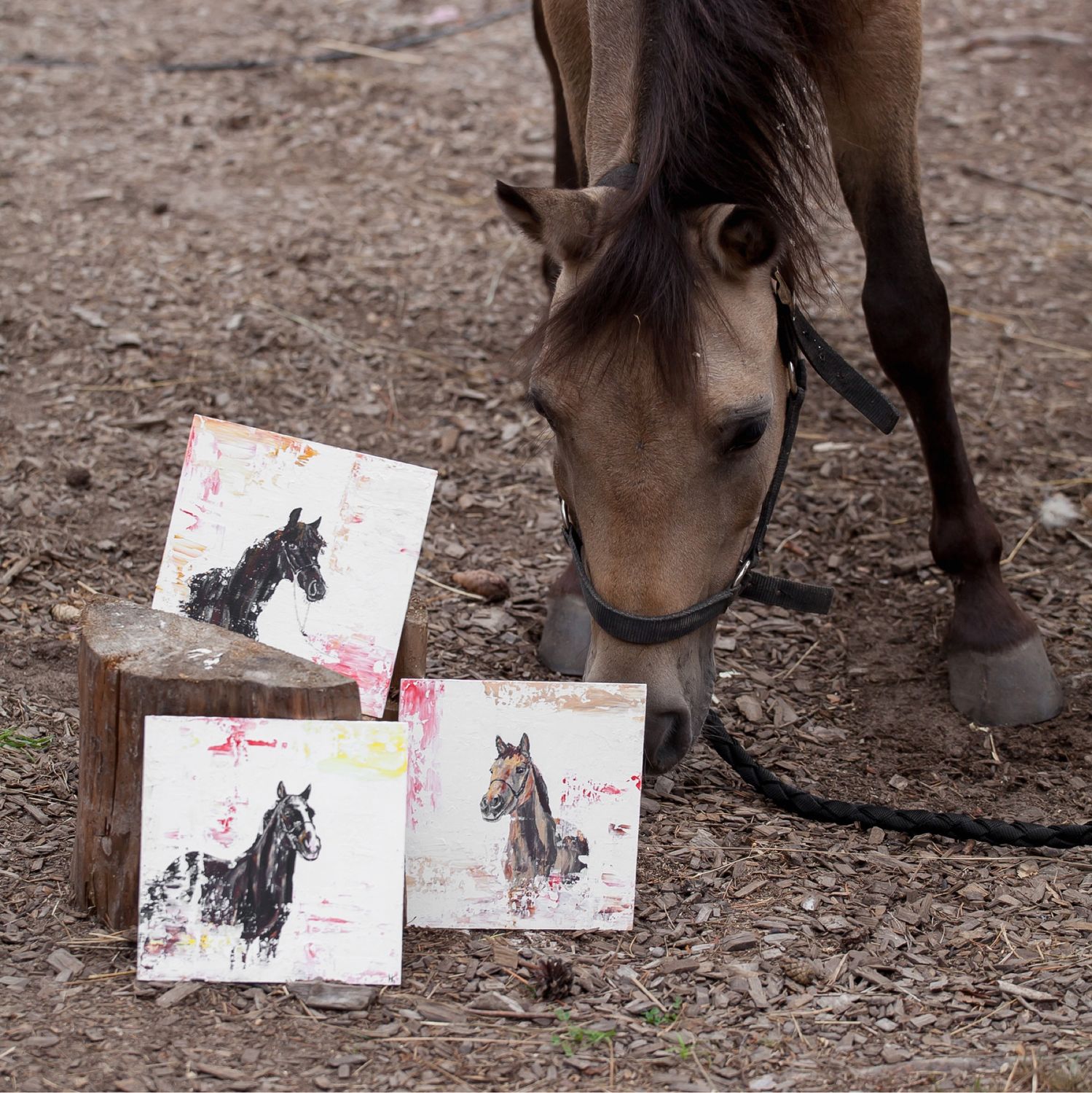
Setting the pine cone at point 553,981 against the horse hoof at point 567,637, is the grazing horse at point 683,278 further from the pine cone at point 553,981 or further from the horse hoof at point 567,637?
the horse hoof at point 567,637

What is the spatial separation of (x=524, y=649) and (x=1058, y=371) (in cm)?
292

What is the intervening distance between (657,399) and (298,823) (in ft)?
3.36

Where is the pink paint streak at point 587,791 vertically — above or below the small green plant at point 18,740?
below

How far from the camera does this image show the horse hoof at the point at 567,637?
3562 millimetres

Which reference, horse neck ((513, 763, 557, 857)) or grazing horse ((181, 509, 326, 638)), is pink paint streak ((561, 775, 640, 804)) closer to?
horse neck ((513, 763, 557, 857))

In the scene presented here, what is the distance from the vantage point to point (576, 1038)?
2.11m

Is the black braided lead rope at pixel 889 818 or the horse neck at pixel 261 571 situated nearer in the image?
the horse neck at pixel 261 571

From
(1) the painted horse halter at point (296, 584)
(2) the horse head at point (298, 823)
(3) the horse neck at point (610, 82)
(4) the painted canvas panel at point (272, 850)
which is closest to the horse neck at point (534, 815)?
(4) the painted canvas panel at point (272, 850)

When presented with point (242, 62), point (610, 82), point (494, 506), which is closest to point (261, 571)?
point (610, 82)

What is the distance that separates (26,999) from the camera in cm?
215

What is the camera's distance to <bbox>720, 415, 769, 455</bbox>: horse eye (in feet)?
8.00

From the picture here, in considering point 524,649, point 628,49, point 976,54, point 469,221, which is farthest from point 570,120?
point 976,54

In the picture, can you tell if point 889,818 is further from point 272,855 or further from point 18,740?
point 18,740

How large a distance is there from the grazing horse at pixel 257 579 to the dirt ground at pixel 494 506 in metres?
0.62
